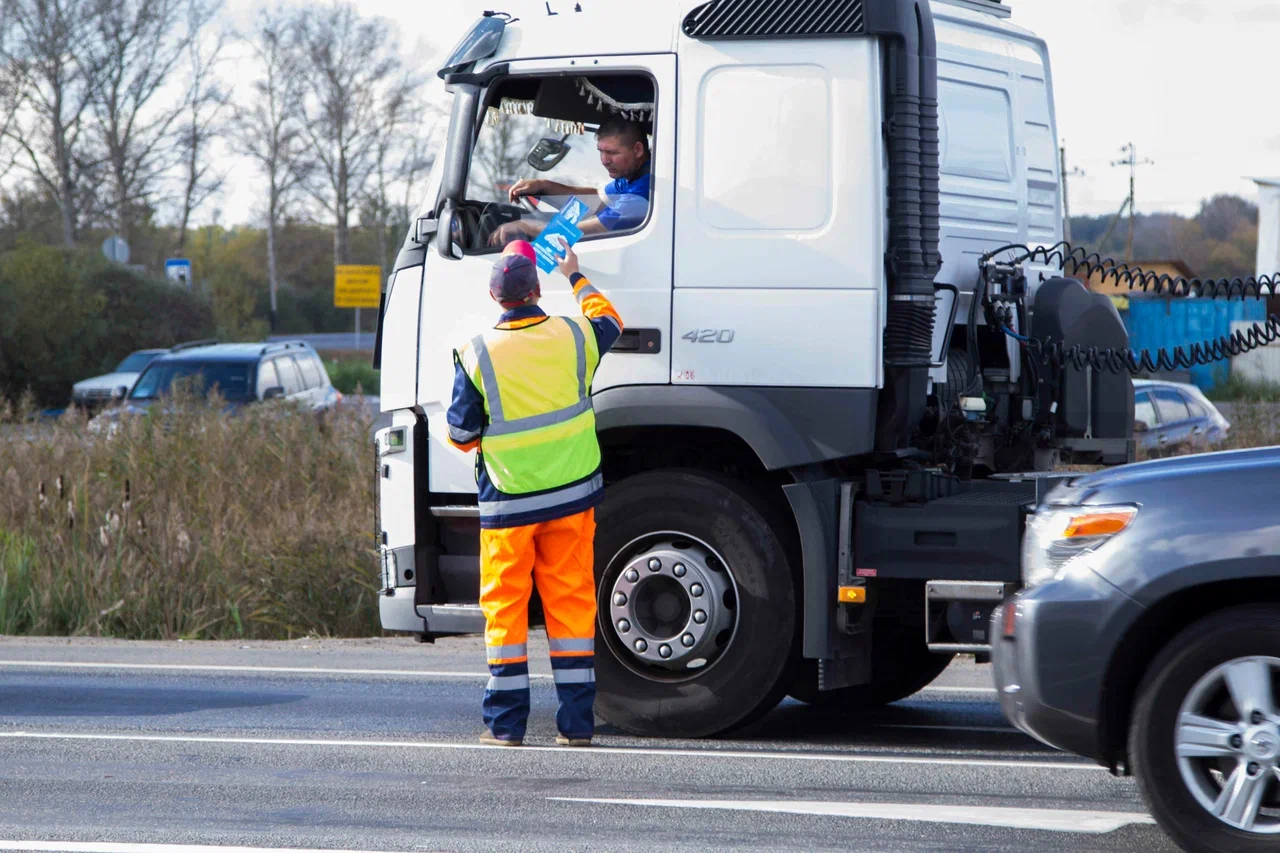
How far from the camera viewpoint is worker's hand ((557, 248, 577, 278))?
675 cm

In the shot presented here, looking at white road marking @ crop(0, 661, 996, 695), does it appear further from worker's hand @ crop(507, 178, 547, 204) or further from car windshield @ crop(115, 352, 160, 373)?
car windshield @ crop(115, 352, 160, 373)

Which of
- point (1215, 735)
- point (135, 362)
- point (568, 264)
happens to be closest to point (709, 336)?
point (568, 264)

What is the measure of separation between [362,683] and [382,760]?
2279 millimetres

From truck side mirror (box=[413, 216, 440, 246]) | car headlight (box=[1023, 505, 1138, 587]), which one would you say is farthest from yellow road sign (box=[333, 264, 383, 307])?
car headlight (box=[1023, 505, 1138, 587])

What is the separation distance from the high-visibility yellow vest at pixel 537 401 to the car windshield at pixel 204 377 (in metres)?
14.3

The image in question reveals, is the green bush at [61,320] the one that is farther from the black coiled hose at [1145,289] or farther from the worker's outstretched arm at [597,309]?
the black coiled hose at [1145,289]

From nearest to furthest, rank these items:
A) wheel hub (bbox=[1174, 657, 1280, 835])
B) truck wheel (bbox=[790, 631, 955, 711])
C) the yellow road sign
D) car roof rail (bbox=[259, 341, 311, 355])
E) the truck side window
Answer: wheel hub (bbox=[1174, 657, 1280, 835]) < the truck side window < truck wheel (bbox=[790, 631, 955, 711]) < car roof rail (bbox=[259, 341, 311, 355]) < the yellow road sign

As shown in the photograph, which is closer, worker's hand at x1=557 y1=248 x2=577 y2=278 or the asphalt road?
the asphalt road

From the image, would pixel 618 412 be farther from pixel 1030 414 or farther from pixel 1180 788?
pixel 1180 788

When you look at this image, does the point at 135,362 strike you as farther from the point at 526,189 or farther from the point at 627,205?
the point at 627,205

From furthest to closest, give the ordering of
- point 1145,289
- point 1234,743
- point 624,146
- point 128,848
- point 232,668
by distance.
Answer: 1. point 232,668
2. point 1145,289
3. point 624,146
4. point 128,848
5. point 1234,743

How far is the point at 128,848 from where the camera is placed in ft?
16.5

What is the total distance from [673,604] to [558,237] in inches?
61.6

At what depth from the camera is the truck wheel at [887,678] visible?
300 inches
